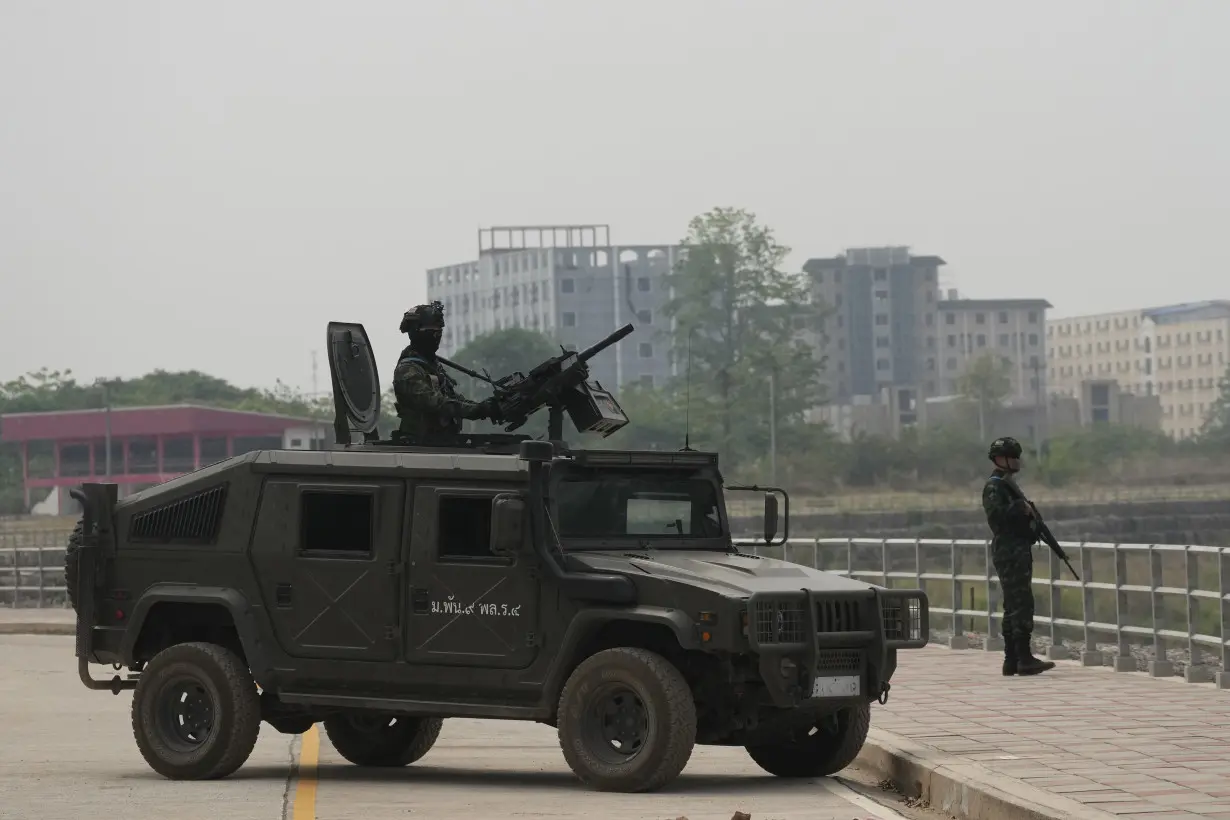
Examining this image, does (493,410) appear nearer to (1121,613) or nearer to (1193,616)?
(1193,616)

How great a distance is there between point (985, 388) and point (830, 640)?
17345 cm

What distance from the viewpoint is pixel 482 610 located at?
42.6 ft

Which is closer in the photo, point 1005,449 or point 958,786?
point 958,786

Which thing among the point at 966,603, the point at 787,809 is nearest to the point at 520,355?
the point at 966,603

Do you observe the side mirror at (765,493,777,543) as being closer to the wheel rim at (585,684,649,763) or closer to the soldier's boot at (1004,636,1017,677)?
the wheel rim at (585,684,649,763)

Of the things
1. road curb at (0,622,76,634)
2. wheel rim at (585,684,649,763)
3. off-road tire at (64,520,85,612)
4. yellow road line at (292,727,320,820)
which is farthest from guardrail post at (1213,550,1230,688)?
road curb at (0,622,76,634)

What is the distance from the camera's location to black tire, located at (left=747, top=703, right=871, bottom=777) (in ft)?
44.0

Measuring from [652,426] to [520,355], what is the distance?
11421mm

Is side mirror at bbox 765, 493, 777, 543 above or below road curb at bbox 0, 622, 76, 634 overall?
above

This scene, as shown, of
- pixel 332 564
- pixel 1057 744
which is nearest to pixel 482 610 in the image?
pixel 332 564

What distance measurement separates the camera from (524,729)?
18719 millimetres

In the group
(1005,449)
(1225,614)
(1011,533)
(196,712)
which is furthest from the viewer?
(1011,533)

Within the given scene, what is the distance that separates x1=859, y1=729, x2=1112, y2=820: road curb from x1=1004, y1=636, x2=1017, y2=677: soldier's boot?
→ 16.0 ft

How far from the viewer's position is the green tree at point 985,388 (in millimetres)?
183500
